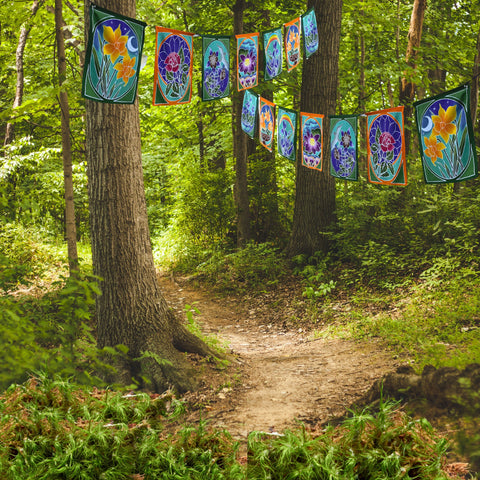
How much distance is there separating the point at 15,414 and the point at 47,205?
10.9m

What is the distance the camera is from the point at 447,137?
530 centimetres

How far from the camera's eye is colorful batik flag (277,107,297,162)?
754 cm

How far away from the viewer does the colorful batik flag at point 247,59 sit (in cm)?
732

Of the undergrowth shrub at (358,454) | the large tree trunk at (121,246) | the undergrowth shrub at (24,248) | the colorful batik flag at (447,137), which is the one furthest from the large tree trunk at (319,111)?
the undergrowth shrub at (358,454)

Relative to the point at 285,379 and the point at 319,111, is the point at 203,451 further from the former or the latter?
the point at 319,111

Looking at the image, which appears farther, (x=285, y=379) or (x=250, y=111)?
(x=250, y=111)

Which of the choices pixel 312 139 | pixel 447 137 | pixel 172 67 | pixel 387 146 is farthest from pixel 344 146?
pixel 172 67

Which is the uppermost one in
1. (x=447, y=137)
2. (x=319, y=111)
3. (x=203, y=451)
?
(x=319, y=111)

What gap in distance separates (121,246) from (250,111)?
4.39 meters

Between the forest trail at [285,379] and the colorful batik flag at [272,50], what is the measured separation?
4342mm

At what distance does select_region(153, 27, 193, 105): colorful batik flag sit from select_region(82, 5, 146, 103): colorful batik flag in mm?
872

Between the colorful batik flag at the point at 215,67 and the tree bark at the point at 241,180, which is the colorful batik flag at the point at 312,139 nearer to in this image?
the colorful batik flag at the point at 215,67

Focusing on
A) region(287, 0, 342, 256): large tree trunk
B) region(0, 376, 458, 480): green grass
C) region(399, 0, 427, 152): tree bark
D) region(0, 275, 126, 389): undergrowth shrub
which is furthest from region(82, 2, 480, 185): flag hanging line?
region(0, 376, 458, 480): green grass

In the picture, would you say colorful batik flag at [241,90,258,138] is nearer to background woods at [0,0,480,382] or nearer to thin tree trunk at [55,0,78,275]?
background woods at [0,0,480,382]
